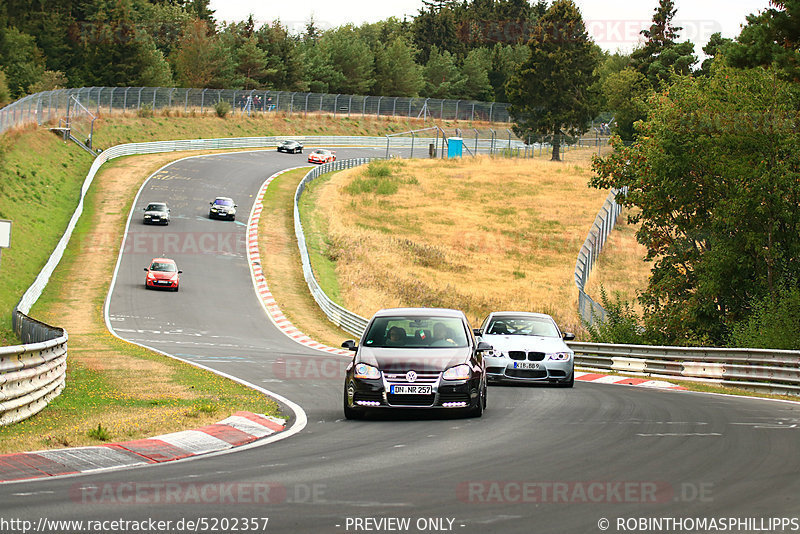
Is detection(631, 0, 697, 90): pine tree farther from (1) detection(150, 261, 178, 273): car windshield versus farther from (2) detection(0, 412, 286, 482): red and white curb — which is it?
(2) detection(0, 412, 286, 482): red and white curb

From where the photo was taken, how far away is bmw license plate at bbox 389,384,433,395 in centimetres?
1254

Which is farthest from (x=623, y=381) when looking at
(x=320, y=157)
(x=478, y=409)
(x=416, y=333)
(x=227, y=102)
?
(x=227, y=102)

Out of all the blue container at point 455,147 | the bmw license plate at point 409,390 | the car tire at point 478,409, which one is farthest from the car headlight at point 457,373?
the blue container at point 455,147

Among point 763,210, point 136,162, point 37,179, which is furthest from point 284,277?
point 136,162

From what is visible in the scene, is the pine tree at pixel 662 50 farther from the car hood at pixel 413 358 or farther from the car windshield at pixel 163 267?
the car hood at pixel 413 358

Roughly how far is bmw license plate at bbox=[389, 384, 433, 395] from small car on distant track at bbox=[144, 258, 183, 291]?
1149 inches

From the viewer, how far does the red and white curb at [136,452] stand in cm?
888

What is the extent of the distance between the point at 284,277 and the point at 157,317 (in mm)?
10750

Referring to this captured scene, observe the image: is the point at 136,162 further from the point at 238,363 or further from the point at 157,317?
the point at 238,363

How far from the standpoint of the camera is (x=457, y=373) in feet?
41.6

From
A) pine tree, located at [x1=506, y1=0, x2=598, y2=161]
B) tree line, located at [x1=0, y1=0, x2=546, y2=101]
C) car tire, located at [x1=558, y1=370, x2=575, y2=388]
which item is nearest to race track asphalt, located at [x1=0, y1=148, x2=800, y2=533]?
car tire, located at [x1=558, y1=370, x2=575, y2=388]

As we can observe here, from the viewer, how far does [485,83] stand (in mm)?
142000

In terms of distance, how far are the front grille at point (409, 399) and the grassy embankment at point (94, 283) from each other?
2024 millimetres

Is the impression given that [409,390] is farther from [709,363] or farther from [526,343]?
[709,363]
